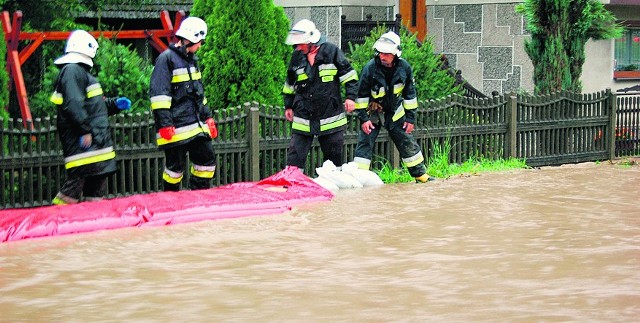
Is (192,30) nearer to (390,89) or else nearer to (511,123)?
(390,89)

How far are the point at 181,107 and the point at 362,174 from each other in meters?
2.76

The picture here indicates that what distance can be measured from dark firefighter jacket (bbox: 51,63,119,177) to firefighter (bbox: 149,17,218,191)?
1.96ft

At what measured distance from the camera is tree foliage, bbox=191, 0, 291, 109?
15516 millimetres

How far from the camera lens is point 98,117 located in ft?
39.2

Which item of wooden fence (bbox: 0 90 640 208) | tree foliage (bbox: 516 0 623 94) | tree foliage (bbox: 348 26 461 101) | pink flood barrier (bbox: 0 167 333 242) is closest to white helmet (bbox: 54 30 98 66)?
wooden fence (bbox: 0 90 640 208)

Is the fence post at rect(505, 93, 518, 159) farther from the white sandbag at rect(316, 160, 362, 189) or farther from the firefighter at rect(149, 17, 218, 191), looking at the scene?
the firefighter at rect(149, 17, 218, 191)

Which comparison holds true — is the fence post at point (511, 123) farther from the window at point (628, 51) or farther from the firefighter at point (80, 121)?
the window at point (628, 51)

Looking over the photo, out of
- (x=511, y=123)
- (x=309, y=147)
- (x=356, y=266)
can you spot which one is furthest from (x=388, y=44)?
(x=356, y=266)

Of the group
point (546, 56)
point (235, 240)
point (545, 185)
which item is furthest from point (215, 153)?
point (546, 56)

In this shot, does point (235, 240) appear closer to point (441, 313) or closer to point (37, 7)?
point (441, 313)

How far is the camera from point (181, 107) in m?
12.6

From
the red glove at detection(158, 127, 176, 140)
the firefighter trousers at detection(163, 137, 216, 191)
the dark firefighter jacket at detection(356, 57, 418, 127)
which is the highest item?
the dark firefighter jacket at detection(356, 57, 418, 127)

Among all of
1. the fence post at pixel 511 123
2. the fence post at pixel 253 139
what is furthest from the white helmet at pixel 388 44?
the fence post at pixel 511 123

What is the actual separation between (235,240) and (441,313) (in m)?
3.13
